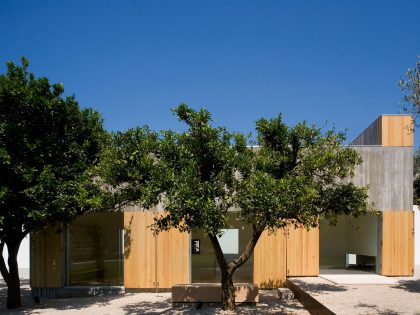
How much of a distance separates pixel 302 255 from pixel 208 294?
4299 mm

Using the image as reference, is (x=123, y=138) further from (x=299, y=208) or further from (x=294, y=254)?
(x=294, y=254)

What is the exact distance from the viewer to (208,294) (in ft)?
43.4

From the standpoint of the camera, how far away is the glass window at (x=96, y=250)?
634 inches

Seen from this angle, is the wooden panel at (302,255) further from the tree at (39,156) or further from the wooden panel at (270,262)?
the tree at (39,156)

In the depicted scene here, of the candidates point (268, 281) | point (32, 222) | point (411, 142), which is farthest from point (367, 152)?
point (32, 222)

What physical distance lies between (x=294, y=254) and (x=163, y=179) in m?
7.85

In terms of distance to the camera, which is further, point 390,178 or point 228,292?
point 390,178

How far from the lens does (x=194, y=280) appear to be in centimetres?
1592

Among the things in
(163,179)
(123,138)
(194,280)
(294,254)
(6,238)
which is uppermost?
(123,138)

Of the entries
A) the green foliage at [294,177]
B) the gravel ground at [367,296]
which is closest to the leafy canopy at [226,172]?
the green foliage at [294,177]

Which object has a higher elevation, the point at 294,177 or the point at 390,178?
the point at 294,177

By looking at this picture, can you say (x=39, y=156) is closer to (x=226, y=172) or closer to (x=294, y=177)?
(x=226, y=172)

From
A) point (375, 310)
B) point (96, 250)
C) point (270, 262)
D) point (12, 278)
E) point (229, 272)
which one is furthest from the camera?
point (96, 250)

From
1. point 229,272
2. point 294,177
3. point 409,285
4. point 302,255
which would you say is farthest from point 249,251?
point 409,285
